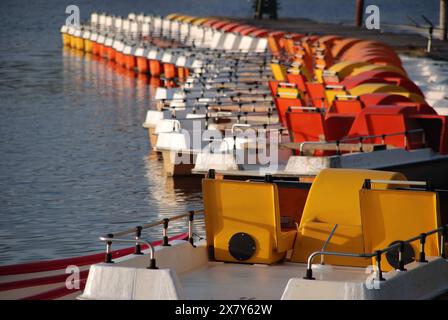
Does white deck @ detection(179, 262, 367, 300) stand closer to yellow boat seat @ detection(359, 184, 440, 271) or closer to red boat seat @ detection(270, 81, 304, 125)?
yellow boat seat @ detection(359, 184, 440, 271)

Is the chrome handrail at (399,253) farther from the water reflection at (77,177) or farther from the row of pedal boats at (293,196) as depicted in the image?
the water reflection at (77,177)

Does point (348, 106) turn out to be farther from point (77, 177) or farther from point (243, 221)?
point (243, 221)

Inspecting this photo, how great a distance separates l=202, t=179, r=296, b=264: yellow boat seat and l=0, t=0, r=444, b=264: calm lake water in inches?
266

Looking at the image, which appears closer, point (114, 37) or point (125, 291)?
point (125, 291)

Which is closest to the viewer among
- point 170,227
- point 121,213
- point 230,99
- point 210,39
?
point 170,227

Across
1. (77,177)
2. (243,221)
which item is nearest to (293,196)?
(243,221)

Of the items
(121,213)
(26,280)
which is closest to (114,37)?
(121,213)

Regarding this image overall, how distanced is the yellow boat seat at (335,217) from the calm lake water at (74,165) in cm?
685

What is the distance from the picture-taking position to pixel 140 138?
39031 millimetres

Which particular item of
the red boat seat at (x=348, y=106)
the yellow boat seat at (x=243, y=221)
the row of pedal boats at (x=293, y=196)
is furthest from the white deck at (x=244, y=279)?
the red boat seat at (x=348, y=106)

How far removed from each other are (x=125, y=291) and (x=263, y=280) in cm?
200

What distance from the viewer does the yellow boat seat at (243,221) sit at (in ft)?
49.7
